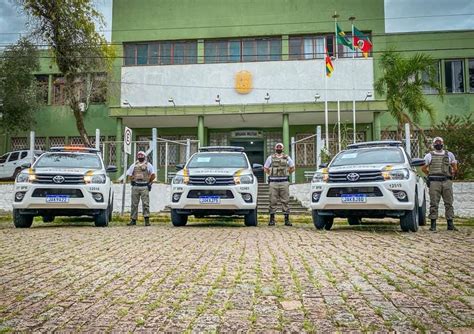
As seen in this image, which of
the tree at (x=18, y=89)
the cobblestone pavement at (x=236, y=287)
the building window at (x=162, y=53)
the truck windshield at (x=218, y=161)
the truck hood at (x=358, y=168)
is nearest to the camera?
the cobblestone pavement at (x=236, y=287)

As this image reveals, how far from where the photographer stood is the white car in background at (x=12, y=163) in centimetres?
2381

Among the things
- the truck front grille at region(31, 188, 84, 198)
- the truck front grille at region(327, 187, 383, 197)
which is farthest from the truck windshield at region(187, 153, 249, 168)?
the truck front grille at region(327, 187, 383, 197)

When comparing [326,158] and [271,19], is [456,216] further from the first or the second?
[271,19]

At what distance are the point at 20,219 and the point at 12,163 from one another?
47.2 ft

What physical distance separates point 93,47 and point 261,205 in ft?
33.0

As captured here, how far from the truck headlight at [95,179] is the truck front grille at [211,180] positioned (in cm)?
206

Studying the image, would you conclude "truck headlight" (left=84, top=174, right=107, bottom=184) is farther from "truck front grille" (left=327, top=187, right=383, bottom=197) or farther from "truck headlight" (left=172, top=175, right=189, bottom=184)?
"truck front grille" (left=327, top=187, right=383, bottom=197)

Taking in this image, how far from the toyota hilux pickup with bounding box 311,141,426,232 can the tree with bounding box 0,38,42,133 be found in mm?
20148

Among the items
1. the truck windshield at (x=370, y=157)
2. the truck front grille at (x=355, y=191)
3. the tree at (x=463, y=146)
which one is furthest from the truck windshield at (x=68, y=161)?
the tree at (x=463, y=146)

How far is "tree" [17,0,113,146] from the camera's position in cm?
1894

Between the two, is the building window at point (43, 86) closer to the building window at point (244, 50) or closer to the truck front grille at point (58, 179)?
the building window at point (244, 50)

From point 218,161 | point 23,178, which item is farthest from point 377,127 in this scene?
point 23,178

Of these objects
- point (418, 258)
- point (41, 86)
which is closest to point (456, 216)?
point (418, 258)

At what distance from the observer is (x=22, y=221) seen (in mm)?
11055
